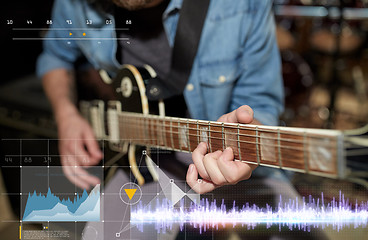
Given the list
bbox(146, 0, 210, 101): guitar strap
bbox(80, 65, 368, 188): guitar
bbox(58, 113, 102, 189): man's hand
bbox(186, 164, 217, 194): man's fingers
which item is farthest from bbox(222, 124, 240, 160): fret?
bbox(58, 113, 102, 189): man's hand

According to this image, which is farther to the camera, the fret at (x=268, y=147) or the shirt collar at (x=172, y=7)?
the shirt collar at (x=172, y=7)

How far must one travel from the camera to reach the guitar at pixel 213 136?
1.50ft

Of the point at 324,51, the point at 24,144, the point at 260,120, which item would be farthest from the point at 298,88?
the point at 24,144

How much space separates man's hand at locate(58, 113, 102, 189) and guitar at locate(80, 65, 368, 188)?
0.04m

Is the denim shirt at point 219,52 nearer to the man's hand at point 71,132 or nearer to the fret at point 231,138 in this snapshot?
the man's hand at point 71,132

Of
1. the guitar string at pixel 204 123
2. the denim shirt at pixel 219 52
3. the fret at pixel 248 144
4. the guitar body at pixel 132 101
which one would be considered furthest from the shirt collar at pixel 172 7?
the fret at pixel 248 144

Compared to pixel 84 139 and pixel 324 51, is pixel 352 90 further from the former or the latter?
pixel 84 139

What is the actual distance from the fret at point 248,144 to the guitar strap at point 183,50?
25 centimetres

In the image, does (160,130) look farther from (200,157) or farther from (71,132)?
(71,132)

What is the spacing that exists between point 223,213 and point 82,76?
1.70 feet

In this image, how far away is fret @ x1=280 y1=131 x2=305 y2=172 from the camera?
484 millimetres

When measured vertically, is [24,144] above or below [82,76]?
below

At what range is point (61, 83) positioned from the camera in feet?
2.76

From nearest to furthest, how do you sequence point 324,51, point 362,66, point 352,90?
point 324,51 → point 362,66 → point 352,90
